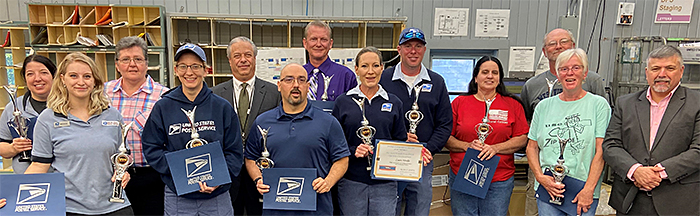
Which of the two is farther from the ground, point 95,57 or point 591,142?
point 95,57

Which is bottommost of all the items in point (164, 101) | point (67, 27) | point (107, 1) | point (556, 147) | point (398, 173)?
point (398, 173)

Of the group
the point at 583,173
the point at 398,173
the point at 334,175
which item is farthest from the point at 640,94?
the point at 334,175

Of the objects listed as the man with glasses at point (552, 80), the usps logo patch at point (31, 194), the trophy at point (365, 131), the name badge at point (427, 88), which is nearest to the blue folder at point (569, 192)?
the man with glasses at point (552, 80)

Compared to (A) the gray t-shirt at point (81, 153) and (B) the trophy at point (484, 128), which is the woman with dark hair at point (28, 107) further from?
(B) the trophy at point (484, 128)

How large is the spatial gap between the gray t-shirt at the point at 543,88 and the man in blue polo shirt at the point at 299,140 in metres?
1.58

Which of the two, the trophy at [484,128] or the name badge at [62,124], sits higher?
the name badge at [62,124]

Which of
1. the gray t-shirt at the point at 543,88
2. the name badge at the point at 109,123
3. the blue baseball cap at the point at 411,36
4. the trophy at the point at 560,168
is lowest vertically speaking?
the trophy at the point at 560,168

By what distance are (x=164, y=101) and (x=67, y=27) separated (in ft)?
13.9

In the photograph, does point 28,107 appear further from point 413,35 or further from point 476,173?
point 476,173

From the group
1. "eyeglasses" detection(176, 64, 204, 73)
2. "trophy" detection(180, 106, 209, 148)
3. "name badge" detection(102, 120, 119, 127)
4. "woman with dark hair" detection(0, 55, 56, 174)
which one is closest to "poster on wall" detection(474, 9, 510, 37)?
"eyeglasses" detection(176, 64, 204, 73)

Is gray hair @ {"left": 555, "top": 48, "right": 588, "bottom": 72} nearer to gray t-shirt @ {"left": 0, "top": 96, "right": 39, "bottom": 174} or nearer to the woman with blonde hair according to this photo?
the woman with blonde hair

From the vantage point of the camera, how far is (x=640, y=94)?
2.10m

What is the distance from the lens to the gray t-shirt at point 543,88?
264cm

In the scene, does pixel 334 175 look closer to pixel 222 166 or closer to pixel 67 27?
pixel 222 166
